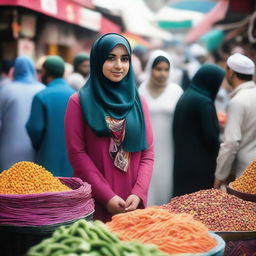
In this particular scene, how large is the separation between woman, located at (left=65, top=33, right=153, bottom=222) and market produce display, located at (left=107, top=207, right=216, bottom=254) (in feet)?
2.88

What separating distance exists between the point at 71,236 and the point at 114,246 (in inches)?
6.1

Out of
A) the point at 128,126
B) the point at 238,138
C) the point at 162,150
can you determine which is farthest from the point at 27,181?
the point at 162,150

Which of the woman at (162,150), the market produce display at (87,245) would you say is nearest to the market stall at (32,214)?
the market produce display at (87,245)

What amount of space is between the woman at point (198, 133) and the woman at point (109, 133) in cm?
156

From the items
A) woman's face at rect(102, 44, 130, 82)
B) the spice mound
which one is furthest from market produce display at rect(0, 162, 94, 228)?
woman's face at rect(102, 44, 130, 82)

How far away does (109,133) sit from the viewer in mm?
3473

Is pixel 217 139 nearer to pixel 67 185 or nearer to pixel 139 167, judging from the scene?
pixel 139 167

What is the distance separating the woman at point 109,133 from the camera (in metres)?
3.48

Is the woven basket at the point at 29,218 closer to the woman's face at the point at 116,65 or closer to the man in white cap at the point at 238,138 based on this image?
the woman's face at the point at 116,65

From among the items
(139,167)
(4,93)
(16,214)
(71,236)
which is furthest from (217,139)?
(71,236)

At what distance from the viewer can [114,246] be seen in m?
2.04

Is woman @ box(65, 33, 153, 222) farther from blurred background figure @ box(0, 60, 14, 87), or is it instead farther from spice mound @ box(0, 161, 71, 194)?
blurred background figure @ box(0, 60, 14, 87)

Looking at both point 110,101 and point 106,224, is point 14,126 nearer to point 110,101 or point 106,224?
point 110,101

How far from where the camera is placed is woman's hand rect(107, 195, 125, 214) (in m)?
3.41
